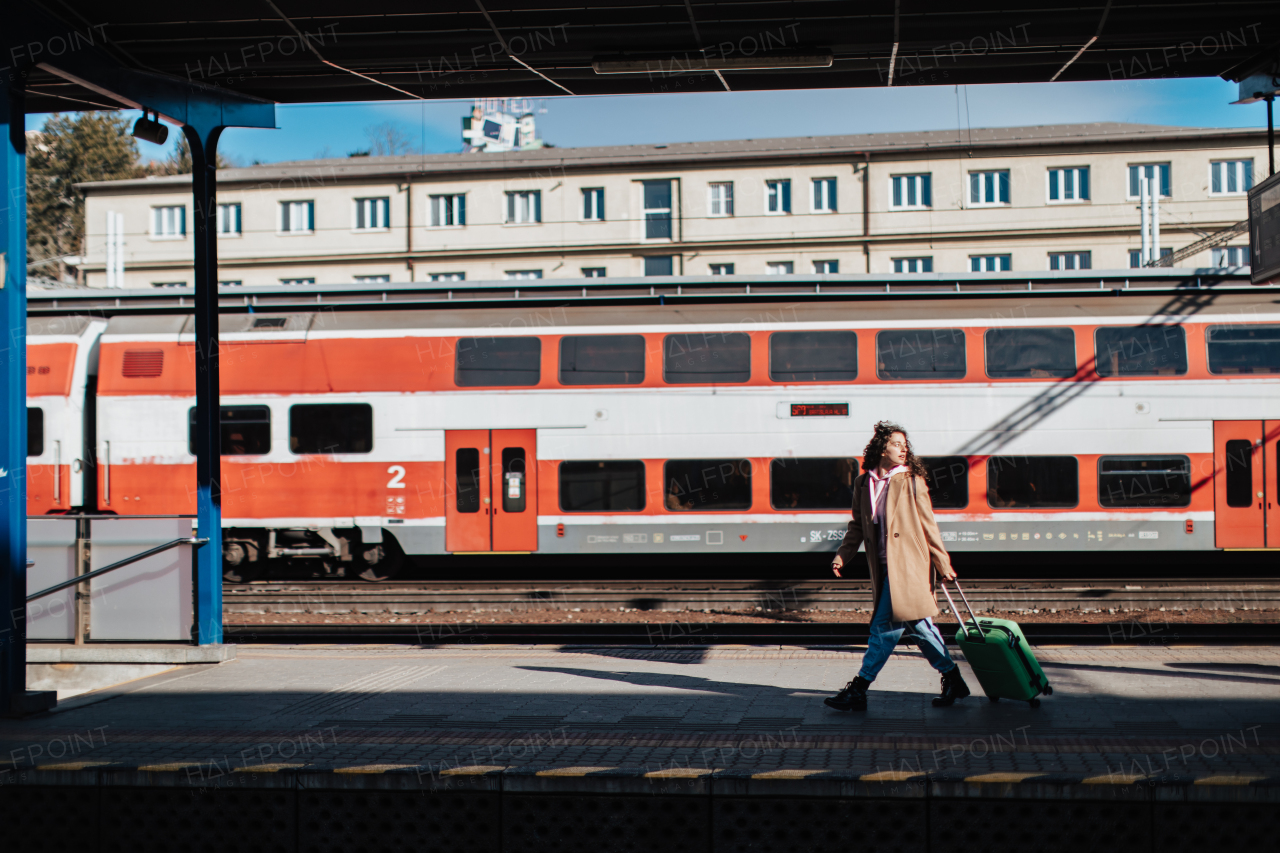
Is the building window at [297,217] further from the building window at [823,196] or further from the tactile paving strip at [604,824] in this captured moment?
the tactile paving strip at [604,824]

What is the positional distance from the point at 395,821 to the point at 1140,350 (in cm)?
1222

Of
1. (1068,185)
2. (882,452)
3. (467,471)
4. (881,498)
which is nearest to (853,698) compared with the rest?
(881,498)

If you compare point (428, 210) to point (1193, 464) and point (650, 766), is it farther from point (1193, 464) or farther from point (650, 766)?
point (650, 766)

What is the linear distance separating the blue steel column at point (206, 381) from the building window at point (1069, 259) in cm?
3372

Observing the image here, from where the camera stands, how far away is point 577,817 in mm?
4344

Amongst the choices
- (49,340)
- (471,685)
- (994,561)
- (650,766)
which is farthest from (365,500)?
(650,766)

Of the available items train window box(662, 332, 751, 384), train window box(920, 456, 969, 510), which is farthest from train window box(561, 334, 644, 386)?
train window box(920, 456, 969, 510)

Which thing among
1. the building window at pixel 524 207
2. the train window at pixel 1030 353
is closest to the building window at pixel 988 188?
the building window at pixel 524 207

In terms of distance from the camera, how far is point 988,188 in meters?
36.3

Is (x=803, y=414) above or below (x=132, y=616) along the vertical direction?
above

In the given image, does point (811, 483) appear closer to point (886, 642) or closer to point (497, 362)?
point (497, 362)

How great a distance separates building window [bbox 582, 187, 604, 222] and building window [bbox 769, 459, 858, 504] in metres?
25.8

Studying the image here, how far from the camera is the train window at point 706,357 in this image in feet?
44.8

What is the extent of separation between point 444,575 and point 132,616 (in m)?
8.15
